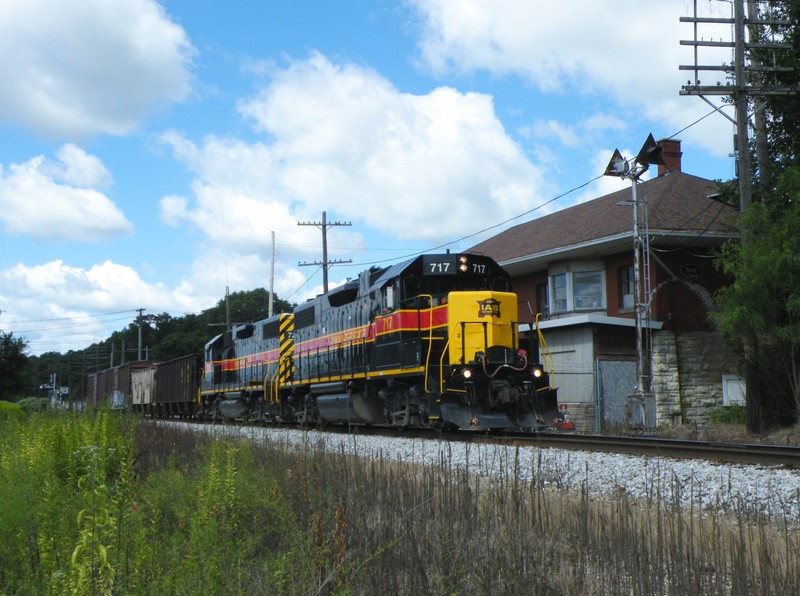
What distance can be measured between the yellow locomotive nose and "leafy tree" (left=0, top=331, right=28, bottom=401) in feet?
119

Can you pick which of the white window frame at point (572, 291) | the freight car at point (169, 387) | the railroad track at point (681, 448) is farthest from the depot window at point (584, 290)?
the freight car at point (169, 387)

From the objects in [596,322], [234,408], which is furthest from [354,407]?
[234,408]

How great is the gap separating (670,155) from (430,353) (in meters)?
21.4

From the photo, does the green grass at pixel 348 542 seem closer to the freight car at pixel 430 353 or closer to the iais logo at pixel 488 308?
the freight car at pixel 430 353

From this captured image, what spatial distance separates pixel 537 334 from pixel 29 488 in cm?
1232

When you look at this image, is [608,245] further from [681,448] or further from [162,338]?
[162,338]

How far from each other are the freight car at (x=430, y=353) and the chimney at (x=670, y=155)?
17421 millimetres

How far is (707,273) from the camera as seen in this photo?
2731 centimetres

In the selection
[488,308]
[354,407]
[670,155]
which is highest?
[670,155]

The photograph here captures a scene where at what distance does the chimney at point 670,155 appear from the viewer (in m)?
33.1

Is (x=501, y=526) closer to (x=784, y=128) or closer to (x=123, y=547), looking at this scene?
(x=123, y=547)

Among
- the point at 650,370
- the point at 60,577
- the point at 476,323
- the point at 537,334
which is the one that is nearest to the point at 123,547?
the point at 60,577

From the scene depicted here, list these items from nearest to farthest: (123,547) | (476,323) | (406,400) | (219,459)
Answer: (123,547) < (219,459) < (476,323) < (406,400)

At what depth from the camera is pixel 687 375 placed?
26344 millimetres
